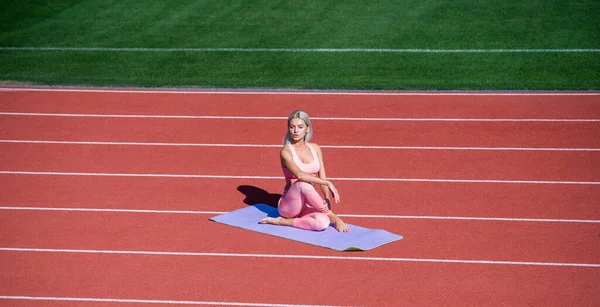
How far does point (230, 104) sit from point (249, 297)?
5818mm

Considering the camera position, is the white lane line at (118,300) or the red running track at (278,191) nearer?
the white lane line at (118,300)

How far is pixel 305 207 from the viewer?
784 cm

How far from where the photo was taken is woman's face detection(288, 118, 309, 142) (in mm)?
7637

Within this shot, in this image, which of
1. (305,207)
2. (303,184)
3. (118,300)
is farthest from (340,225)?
(118,300)

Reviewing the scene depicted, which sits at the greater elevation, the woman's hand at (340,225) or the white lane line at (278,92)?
the white lane line at (278,92)

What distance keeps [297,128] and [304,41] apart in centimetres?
797

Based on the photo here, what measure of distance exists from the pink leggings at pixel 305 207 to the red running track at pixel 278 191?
1.21 feet

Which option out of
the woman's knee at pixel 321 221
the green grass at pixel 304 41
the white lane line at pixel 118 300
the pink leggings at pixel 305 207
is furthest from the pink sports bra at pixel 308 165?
the green grass at pixel 304 41

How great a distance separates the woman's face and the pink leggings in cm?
42

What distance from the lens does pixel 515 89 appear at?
1252 centimetres

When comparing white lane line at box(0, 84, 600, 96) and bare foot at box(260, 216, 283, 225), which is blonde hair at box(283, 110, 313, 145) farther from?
white lane line at box(0, 84, 600, 96)

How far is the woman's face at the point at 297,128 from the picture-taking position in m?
7.64

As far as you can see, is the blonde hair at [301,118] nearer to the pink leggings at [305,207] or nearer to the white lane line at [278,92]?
the pink leggings at [305,207]

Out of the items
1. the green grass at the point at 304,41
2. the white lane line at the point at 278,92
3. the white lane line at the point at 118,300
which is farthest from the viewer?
the green grass at the point at 304,41
